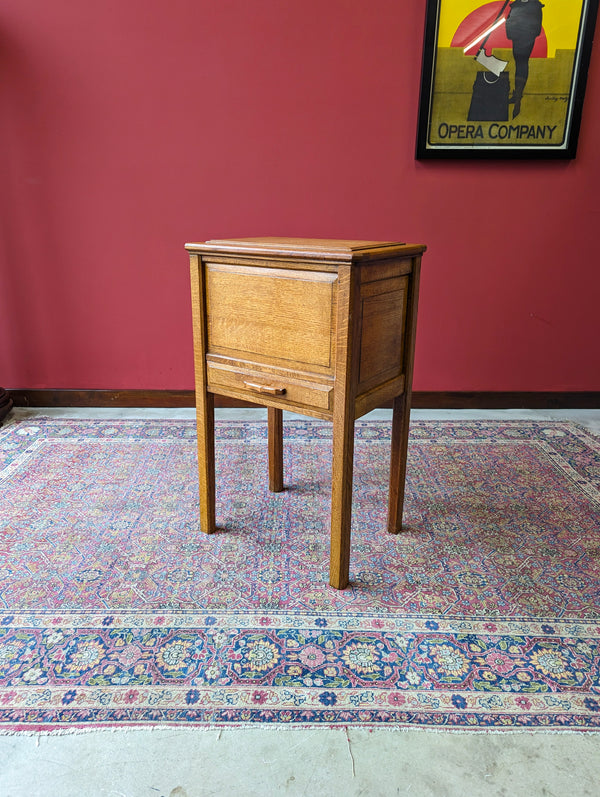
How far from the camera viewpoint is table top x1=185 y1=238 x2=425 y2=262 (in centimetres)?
138

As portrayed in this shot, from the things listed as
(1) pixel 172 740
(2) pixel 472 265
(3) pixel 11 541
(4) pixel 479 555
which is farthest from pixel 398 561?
(2) pixel 472 265

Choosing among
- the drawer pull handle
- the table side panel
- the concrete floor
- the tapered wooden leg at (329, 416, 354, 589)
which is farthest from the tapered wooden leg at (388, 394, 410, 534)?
the concrete floor

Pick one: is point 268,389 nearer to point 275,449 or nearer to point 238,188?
point 275,449

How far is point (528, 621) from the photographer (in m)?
1.49

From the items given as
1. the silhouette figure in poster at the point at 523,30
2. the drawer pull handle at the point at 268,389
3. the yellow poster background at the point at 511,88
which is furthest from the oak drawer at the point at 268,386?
the silhouette figure in poster at the point at 523,30

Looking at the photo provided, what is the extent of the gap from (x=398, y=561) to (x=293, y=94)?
220 centimetres

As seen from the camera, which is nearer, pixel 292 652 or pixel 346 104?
pixel 292 652

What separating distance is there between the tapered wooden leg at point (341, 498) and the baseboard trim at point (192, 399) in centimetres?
161

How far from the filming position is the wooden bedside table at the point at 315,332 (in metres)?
1.45

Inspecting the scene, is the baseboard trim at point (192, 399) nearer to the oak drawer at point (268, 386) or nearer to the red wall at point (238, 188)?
the red wall at point (238, 188)

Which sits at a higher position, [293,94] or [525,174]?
[293,94]

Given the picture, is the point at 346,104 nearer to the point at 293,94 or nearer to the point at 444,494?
the point at 293,94

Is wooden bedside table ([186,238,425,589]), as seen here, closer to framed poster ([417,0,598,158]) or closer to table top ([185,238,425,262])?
table top ([185,238,425,262])

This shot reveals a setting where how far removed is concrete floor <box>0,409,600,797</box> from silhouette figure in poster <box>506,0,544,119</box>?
2705 millimetres
